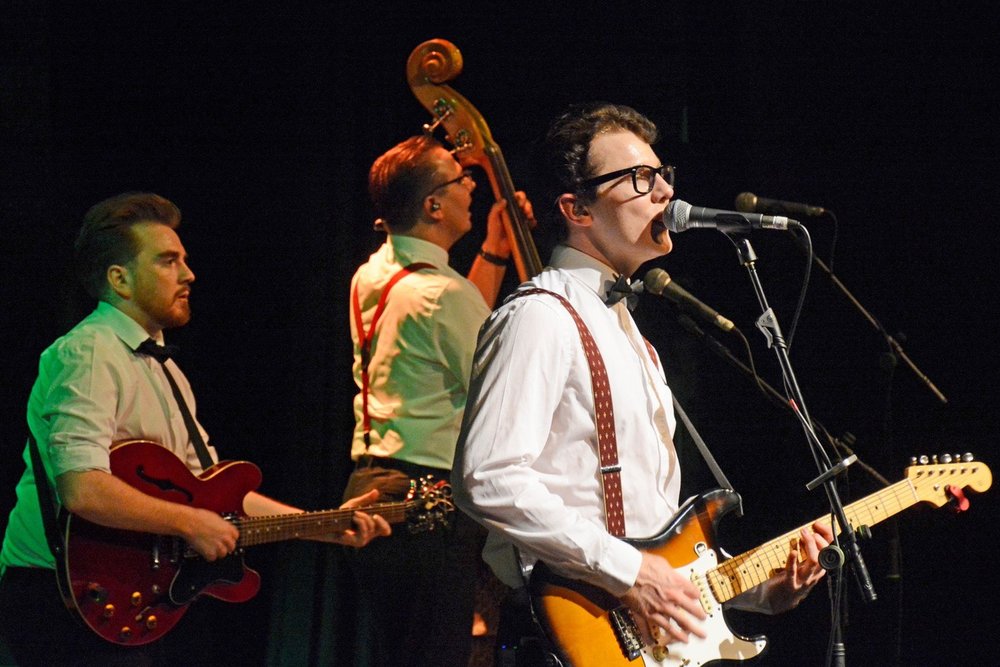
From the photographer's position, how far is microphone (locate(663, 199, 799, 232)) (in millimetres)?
2352

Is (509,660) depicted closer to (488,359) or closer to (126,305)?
(488,359)

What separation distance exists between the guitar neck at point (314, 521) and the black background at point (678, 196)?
97 centimetres

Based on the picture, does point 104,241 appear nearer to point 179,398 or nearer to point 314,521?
point 179,398

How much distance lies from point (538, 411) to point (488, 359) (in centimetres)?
17

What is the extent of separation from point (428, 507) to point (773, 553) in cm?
126

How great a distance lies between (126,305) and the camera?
3289 millimetres

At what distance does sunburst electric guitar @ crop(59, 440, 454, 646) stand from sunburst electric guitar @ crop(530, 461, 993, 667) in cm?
122

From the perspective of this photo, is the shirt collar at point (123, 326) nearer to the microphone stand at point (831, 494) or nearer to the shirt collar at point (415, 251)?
the shirt collar at point (415, 251)

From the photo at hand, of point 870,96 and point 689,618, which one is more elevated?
point 870,96

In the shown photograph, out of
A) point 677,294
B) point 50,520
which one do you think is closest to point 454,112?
point 677,294

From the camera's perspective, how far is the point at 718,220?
94.3 inches

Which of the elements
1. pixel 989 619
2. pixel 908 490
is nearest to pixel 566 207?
pixel 908 490

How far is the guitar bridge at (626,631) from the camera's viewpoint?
2205mm

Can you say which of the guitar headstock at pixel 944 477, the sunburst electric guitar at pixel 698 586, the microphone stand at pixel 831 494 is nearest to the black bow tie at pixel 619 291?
the microphone stand at pixel 831 494
